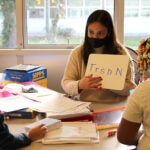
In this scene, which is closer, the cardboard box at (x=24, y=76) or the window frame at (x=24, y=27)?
the cardboard box at (x=24, y=76)

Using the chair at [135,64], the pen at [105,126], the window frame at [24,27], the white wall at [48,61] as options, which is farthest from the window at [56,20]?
the pen at [105,126]

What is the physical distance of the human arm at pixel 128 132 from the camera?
1.07m

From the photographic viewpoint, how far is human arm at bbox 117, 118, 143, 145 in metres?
1.07

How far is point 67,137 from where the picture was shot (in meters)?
1.22

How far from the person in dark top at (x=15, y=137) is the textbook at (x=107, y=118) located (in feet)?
0.98

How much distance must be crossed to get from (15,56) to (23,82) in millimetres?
699

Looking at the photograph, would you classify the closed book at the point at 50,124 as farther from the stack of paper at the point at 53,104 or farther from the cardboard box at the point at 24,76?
the cardboard box at the point at 24,76

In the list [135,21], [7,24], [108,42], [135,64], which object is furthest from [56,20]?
[108,42]

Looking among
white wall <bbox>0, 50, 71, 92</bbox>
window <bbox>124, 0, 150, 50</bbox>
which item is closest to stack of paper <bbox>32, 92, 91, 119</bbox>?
white wall <bbox>0, 50, 71, 92</bbox>

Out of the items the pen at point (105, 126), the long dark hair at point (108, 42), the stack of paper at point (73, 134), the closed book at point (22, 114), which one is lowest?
the pen at point (105, 126)

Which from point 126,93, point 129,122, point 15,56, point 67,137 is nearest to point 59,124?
point 67,137

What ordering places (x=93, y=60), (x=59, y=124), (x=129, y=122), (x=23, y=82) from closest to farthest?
(x=129, y=122) → (x=59, y=124) → (x=93, y=60) → (x=23, y=82)

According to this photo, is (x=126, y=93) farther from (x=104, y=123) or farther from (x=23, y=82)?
(x=23, y=82)

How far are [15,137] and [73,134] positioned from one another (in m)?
0.25
